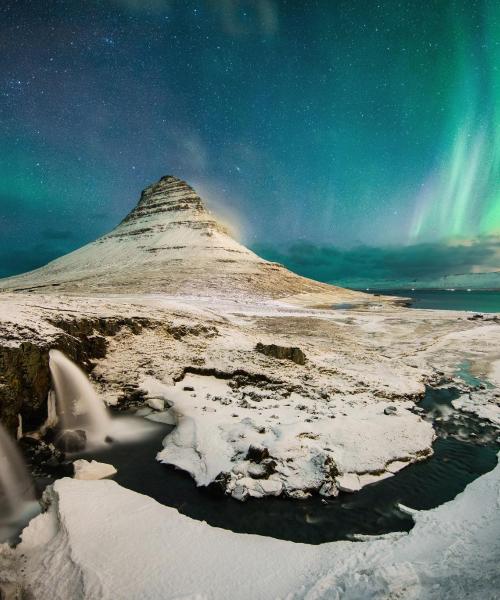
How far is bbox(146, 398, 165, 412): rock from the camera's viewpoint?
14381 mm

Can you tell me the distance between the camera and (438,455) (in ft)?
36.1

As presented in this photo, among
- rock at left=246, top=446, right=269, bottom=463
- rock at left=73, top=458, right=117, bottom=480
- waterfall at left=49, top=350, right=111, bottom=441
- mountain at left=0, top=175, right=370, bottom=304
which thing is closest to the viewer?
rock at left=73, top=458, right=117, bottom=480

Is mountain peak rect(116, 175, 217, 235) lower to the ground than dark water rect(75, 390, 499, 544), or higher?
higher

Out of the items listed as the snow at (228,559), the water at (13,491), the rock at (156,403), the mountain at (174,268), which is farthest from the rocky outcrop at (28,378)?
the mountain at (174,268)

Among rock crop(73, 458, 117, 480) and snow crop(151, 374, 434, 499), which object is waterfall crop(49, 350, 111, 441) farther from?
snow crop(151, 374, 434, 499)

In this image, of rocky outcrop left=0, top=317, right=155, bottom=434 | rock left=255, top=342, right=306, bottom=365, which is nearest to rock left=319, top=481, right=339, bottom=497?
rocky outcrop left=0, top=317, right=155, bottom=434

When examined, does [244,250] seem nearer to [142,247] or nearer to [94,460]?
[142,247]

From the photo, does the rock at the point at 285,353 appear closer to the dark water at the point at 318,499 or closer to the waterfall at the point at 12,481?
the dark water at the point at 318,499

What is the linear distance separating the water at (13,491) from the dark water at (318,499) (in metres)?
2.02

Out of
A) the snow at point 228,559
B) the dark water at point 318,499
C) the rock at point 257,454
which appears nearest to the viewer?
the snow at point 228,559

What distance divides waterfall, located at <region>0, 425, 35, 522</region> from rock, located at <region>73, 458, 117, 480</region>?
3.58ft

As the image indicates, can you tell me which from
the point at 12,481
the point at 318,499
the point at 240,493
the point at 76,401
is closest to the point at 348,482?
the point at 318,499

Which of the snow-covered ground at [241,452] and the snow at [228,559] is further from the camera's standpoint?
the snow-covered ground at [241,452]

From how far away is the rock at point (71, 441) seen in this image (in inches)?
435
